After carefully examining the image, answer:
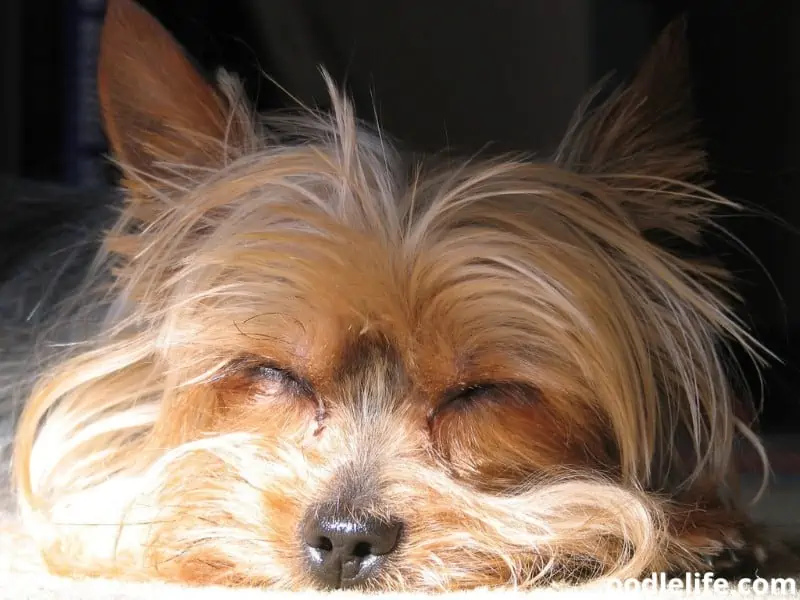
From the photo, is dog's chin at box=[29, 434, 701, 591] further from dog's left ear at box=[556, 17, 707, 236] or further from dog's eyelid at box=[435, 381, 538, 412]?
dog's left ear at box=[556, 17, 707, 236]

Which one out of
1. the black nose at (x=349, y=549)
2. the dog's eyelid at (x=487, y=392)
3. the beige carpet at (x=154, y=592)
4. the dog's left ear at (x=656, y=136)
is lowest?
the beige carpet at (x=154, y=592)

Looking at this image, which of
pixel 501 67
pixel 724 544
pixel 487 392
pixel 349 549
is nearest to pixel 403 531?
pixel 349 549

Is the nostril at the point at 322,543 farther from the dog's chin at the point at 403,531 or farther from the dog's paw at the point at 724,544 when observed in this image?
the dog's paw at the point at 724,544

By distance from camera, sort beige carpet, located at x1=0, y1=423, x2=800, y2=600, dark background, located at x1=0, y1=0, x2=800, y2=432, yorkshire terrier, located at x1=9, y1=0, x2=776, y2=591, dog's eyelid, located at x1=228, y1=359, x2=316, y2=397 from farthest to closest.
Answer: dark background, located at x1=0, y1=0, x2=800, y2=432 → dog's eyelid, located at x1=228, y1=359, x2=316, y2=397 → yorkshire terrier, located at x1=9, y1=0, x2=776, y2=591 → beige carpet, located at x1=0, y1=423, x2=800, y2=600

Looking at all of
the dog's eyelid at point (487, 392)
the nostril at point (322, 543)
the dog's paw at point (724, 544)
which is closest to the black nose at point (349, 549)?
the nostril at point (322, 543)

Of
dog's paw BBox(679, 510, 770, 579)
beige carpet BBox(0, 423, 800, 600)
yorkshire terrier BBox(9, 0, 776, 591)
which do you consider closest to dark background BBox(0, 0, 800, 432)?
yorkshire terrier BBox(9, 0, 776, 591)

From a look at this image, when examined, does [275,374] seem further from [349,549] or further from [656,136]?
[656,136]

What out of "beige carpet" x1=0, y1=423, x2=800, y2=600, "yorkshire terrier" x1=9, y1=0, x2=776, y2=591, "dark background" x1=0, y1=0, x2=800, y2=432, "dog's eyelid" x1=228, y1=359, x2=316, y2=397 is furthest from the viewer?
"dark background" x1=0, y1=0, x2=800, y2=432
